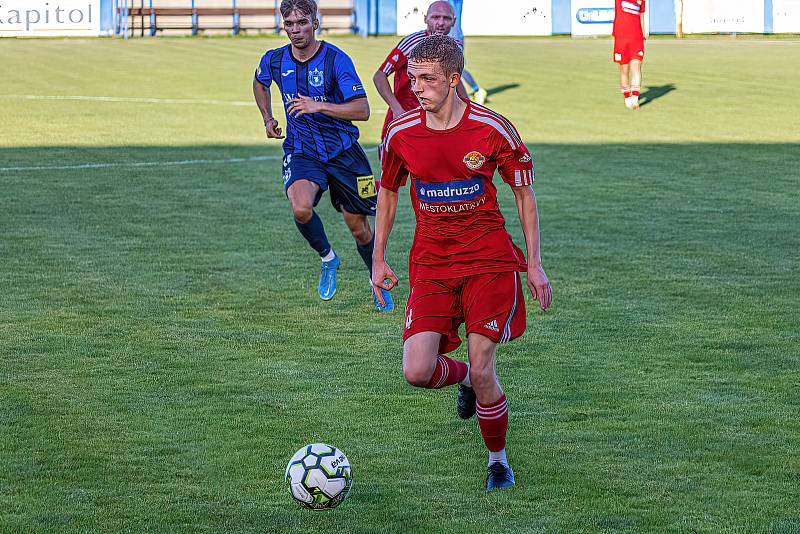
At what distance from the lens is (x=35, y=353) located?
738 cm

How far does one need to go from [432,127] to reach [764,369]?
2.80 metres

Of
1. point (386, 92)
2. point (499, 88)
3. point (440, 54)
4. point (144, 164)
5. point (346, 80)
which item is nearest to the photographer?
point (440, 54)

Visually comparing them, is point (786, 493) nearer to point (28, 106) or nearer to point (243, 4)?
point (28, 106)

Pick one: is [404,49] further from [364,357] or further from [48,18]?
[48,18]

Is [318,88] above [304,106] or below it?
above

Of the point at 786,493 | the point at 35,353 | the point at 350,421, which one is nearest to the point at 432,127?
the point at 350,421

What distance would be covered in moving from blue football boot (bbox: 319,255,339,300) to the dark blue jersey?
77cm

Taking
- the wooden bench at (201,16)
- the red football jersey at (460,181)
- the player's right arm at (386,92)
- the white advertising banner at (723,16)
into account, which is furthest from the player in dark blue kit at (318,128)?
the wooden bench at (201,16)

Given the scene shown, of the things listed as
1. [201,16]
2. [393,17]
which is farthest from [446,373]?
[201,16]

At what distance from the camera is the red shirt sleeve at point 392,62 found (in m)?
10.2

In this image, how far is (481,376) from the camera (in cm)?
522

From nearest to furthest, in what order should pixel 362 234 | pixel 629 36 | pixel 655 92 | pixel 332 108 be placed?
pixel 332 108 → pixel 362 234 → pixel 629 36 → pixel 655 92

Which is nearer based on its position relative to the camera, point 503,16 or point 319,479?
point 319,479

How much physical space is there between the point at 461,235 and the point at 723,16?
3628cm
